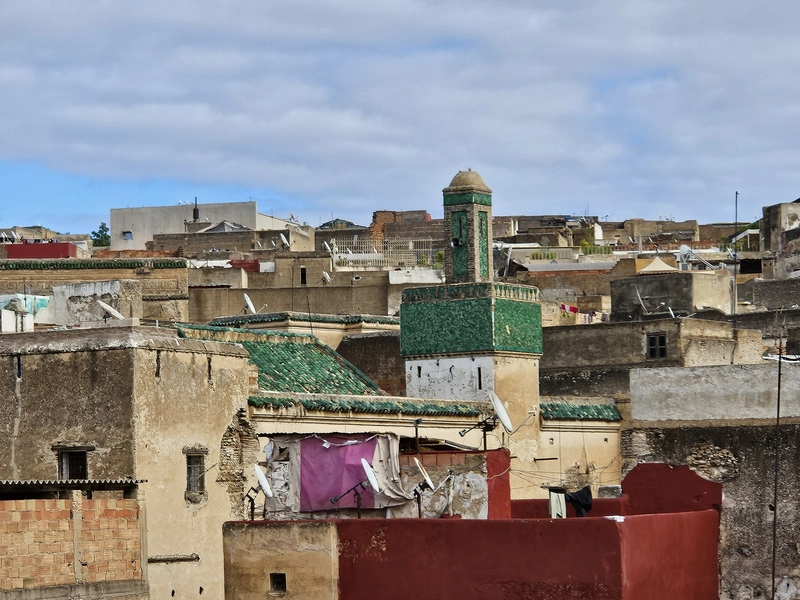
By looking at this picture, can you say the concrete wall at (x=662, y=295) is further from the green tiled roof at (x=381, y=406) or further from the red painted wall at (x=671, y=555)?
the red painted wall at (x=671, y=555)

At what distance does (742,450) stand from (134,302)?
11.3 m

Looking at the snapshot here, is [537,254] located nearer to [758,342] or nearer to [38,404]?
[758,342]

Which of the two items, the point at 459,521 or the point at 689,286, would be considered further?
the point at 689,286

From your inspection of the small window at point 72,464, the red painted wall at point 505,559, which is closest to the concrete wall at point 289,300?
the small window at point 72,464

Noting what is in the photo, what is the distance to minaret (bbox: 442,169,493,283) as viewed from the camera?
1074 inches

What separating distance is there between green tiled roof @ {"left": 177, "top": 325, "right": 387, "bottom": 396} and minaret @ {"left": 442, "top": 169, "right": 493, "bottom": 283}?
2346 mm

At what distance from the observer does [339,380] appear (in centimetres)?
2625

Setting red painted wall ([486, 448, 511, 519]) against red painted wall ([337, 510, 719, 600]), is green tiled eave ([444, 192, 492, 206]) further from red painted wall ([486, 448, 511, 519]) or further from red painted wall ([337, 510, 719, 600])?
red painted wall ([337, 510, 719, 600])

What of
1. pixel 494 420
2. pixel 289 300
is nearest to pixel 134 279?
pixel 289 300

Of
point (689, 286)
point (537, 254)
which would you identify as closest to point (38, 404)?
point (689, 286)

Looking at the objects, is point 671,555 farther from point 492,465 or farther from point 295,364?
point 295,364

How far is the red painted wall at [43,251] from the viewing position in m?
41.0

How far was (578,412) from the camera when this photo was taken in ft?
92.8

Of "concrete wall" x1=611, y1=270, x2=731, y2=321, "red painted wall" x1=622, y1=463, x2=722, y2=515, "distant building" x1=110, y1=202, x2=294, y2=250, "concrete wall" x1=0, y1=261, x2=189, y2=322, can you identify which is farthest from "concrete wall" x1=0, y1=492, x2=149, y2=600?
"distant building" x1=110, y1=202, x2=294, y2=250
